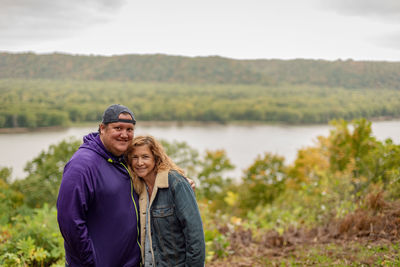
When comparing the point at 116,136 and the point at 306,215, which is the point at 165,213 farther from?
the point at 306,215

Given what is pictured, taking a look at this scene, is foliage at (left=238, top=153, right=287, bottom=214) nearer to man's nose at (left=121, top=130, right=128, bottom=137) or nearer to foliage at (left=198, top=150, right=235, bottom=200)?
foliage at (left=198, top=150, right=235, bottom=200)

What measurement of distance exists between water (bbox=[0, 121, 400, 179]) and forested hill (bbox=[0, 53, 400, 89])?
1239 cm

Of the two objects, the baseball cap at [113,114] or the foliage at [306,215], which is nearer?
the baseball cap at [113,114]

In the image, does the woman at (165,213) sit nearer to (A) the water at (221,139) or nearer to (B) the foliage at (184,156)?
(B) the foliage at (184,156)

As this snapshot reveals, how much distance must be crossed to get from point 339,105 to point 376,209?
66156 mm

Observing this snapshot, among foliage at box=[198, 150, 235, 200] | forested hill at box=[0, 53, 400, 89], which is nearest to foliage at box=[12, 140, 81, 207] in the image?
foliage at box=[198, 150, 235, 200]

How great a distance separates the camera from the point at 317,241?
521cm

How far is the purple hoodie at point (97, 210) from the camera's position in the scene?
2338 mm

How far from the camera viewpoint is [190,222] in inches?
99.0

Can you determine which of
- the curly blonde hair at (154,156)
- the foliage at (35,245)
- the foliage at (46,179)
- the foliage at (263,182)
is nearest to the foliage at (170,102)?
the foliage at (263,182)

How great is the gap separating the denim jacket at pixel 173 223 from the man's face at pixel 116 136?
374mm

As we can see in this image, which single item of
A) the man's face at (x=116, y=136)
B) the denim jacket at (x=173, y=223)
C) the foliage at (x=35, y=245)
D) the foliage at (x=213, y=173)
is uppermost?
the man's face at (x=116, y=136)

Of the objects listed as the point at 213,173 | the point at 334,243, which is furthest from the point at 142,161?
the point at 213,173

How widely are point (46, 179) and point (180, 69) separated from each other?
93.9 meters
